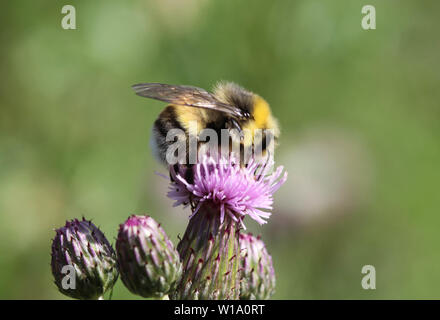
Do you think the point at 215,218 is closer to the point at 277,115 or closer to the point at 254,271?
the point at 254,271

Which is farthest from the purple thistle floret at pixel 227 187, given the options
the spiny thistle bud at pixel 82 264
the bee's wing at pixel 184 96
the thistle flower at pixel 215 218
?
the spiny thistle bud at pixel 82 264

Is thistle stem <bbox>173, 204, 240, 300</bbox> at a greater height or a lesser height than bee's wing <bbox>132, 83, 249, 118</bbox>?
lesser

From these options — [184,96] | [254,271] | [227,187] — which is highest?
[184,96]

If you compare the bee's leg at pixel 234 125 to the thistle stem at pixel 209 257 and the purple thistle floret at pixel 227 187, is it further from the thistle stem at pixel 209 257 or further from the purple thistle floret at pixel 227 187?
the thistle stem at pixel 209 257

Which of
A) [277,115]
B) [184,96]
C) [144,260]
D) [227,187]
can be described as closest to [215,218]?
[227,187]

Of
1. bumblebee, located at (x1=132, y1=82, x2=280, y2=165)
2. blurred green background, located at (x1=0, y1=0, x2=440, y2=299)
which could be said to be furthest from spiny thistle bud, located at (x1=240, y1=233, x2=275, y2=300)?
blurred green background, located at (x1=0, y1=0, x2=440, y2=299)

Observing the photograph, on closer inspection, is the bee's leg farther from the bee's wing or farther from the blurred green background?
the blurred green background
